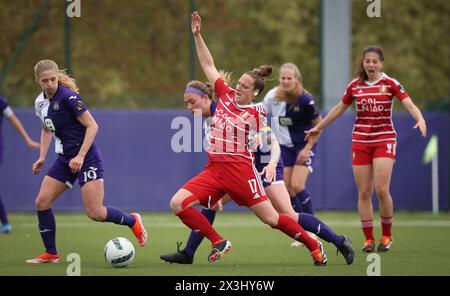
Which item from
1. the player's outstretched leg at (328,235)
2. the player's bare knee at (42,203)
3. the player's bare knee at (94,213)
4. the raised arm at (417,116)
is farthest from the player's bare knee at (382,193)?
the player's bare knee at (42,203)

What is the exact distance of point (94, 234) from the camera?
12828mm

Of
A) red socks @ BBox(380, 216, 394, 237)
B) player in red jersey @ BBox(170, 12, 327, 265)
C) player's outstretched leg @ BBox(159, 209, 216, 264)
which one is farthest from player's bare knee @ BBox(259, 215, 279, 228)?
red socks @ BBox(380, 216, 394, 237)

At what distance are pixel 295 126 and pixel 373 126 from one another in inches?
55.7

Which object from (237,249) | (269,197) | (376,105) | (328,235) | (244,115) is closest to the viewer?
(244,115)

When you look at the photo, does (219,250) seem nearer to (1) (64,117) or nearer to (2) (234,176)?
(2) (234,176)

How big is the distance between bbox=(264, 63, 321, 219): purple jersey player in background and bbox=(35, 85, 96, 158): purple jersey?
2.90 m

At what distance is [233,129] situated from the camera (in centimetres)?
877

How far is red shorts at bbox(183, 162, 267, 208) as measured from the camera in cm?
864

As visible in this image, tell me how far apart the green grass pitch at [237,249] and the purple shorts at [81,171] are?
82 cm

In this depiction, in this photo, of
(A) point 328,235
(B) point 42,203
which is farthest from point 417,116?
(B) point 42,203

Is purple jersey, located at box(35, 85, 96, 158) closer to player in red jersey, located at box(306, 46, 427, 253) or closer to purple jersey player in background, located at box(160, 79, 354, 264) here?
purple jersey player in background, located at box(160, 79, 354, 264)

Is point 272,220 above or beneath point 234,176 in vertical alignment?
beneath
